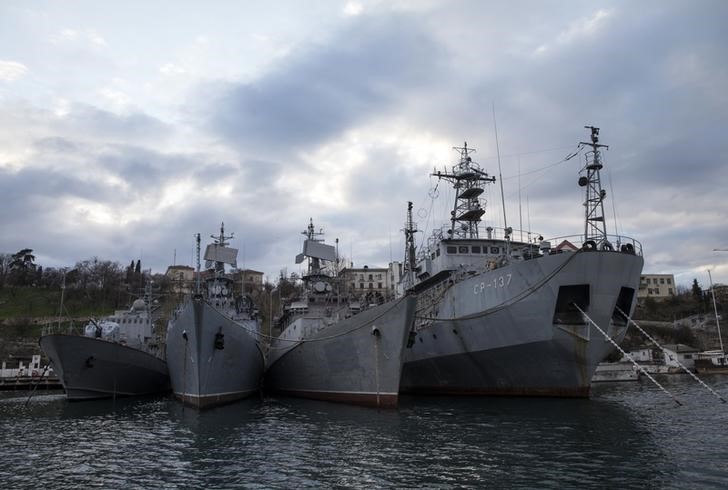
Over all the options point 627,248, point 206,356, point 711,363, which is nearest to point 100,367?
point 206,356

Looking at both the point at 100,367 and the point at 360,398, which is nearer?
the point at 360,398

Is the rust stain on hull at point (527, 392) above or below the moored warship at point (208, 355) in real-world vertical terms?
below

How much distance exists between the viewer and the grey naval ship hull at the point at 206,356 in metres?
18.1

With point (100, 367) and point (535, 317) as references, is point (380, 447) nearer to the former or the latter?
point (535, 317)

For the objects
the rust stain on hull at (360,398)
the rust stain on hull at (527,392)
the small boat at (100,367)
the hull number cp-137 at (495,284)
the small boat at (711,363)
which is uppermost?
Result: the hull number cp-137 at (495,284)

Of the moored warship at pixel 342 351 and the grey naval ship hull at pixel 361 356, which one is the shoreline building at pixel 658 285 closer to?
the moored warship at pixel 342 351

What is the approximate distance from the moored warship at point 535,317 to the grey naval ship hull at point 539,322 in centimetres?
4

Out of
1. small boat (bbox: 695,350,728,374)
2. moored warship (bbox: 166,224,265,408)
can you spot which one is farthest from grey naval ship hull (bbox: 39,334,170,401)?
small boat (bbox: 695,350,728,374)

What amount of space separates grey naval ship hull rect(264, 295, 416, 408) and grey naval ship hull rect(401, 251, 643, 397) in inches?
177

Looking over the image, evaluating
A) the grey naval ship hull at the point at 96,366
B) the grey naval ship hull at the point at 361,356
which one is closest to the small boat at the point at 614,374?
the grey naval ship hull at the point at 361,356

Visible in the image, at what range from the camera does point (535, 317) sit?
61.0 feet

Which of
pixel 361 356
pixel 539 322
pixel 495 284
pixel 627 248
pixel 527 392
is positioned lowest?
pixel 527 392

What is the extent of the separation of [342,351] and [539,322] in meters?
7.37

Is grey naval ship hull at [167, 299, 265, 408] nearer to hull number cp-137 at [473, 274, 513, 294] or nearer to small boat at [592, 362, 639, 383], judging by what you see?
hull number cp-137 at [473, 274, 513, 294]
